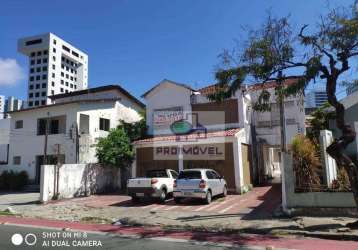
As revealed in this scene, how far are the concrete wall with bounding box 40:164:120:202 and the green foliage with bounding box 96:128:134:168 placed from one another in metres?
0.96

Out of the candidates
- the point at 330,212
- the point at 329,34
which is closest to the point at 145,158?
the point at 330,212

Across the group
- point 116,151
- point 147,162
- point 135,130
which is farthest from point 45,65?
point 147,162

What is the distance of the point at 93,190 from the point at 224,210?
1156 centimetres

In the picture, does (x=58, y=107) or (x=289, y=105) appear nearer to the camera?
(x=289, y=105)

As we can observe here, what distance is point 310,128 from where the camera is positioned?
24.2m

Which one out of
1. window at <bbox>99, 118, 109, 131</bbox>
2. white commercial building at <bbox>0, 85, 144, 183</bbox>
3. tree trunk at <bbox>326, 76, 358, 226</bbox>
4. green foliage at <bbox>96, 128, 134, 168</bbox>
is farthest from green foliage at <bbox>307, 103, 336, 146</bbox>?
window at <bbox>99, 118, 109, 131</bbox>

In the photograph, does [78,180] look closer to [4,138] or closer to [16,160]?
[16,160]

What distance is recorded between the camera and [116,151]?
75.2ft

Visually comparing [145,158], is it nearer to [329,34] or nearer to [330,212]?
[330,212]

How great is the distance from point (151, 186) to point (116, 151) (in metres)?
7.35

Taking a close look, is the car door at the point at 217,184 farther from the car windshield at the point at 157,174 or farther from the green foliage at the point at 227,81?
the green foliage at the point at 227,81

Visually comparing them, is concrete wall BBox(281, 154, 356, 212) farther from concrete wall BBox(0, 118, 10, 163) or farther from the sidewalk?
concrete wall BBox(0, 118, 10, 163)

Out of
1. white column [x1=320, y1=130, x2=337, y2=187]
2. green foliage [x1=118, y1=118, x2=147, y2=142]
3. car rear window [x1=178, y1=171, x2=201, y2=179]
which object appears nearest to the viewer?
white column [x1=320, y1=130, x2=337, y2=187]

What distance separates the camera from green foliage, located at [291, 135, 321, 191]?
12391 millimetres
